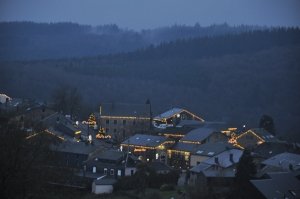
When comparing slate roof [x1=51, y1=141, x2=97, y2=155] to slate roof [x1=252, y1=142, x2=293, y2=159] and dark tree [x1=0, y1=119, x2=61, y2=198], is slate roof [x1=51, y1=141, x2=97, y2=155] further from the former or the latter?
dark tree [x1=0, y1=119, x2=61, y2=198]

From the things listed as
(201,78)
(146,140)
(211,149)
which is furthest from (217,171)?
Answer: (201,78)

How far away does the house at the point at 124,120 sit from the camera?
3419 centimetres

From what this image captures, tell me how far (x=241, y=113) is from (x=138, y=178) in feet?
81.3

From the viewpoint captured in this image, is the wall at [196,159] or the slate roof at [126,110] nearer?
the wall at [196,159]

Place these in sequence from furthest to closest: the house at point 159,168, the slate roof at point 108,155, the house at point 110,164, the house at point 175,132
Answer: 1. the house at point 175,132
2. the slate roof at point 108,155
3. the house at point 110,164
4. the house at point 159,168

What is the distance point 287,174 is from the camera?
17578mm

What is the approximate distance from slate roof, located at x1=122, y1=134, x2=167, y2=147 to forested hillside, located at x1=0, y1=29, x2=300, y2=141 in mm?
10138

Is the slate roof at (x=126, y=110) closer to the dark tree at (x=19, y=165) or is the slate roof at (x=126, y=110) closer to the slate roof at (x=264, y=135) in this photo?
the slate roof at (x=264, y=135)

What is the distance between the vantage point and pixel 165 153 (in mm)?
26453

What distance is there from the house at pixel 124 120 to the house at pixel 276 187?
1728 cm

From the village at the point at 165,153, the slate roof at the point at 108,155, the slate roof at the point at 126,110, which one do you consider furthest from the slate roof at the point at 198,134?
the slate roof at the point at 126,110

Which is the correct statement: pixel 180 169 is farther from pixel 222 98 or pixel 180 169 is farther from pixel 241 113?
pixel 222 98

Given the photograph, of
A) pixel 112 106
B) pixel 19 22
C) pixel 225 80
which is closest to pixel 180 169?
pixel 112 106

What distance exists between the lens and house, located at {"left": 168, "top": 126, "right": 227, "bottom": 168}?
25.3 m
